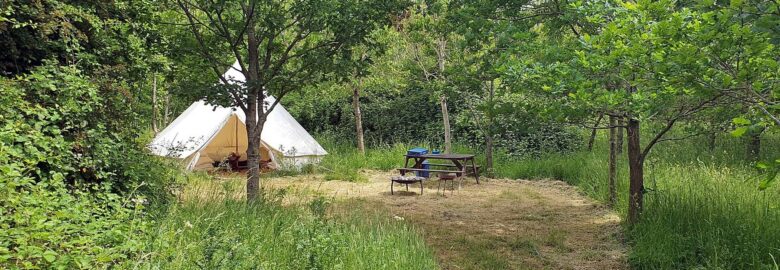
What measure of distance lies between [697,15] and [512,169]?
7994 mm

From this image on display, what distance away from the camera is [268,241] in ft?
13.3

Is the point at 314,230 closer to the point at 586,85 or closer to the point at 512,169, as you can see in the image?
the point at 586,85

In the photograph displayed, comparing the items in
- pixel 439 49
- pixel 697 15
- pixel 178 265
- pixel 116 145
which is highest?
pixel 439 49

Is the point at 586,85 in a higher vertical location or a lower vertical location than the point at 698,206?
higher

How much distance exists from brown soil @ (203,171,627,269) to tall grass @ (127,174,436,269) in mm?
762

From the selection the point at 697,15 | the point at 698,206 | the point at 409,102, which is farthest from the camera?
the point at 409,102

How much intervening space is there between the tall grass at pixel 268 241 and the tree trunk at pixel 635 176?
2.43m

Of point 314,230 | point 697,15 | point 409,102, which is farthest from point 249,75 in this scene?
point 409,102

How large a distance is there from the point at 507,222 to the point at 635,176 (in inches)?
65.3

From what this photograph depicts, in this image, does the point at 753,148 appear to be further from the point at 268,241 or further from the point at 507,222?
the point at 268,241

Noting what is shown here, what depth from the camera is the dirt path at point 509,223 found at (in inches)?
203

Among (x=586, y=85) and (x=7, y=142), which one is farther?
(x=586, y=85)

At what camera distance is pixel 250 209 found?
5.14m

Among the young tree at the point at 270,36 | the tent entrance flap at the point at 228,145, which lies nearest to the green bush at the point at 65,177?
the young tree at the point at 270,36
